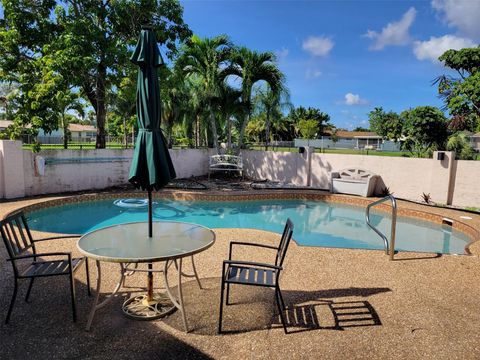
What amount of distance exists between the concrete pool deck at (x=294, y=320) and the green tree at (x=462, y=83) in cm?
1625

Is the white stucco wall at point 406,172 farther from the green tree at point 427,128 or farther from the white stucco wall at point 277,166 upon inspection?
the green tree at point 427,128

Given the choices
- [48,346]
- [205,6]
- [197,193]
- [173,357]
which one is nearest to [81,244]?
[48,346]

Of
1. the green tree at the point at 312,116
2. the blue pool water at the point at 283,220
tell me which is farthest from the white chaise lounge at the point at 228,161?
the green tree at the point at 312,116

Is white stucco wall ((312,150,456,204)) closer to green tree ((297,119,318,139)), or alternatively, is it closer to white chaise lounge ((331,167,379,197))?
white chaise lounge ((331,167,379,197))

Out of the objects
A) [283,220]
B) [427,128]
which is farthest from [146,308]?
[427,128]

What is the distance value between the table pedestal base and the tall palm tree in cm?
1043

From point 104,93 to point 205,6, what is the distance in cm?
478

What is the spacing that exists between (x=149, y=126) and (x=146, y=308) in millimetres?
1791

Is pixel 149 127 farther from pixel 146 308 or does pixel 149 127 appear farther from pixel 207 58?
pixel 207 58

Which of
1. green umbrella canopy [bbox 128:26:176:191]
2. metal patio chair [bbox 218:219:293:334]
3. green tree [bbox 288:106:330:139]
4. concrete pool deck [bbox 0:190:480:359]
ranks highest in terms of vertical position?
green tree [bbox 288:106:330:139]

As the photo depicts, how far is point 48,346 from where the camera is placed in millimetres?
2559

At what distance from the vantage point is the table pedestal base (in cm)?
302

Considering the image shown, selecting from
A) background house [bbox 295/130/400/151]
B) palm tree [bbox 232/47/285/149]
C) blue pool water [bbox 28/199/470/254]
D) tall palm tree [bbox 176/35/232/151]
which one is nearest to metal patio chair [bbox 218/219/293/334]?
blue pool water [bbox 28/199/470/254]

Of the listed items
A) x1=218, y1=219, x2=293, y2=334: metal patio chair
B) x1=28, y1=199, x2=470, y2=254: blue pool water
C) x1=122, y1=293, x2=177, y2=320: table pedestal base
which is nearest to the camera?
x1=218, y1=219, x2=293, y2=334: metal patio chair
